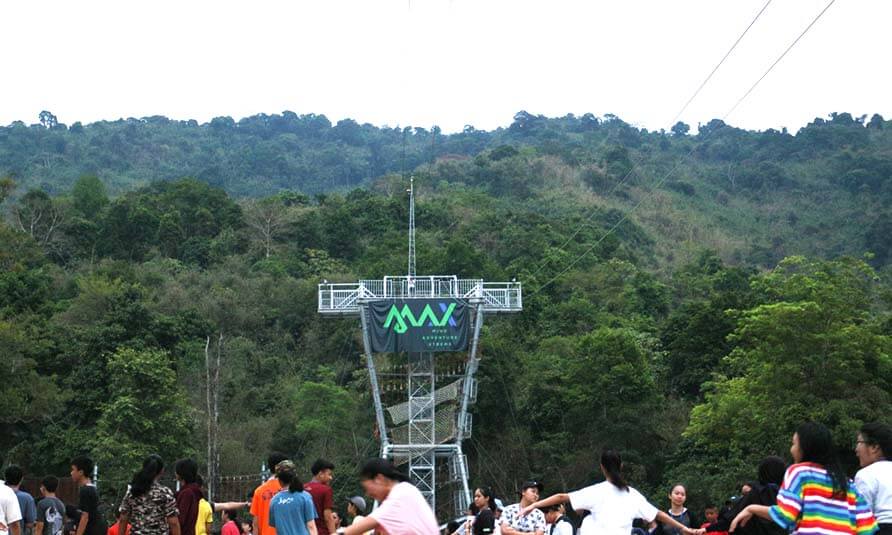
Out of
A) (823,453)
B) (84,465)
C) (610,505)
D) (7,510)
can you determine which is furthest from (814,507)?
(7,510)

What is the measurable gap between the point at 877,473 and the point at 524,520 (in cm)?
413

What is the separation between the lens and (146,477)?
10.2 metres

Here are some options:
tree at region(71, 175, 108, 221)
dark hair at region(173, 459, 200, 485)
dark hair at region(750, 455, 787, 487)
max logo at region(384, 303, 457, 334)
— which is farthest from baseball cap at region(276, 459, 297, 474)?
tree at region(71, 175, 108, 221)

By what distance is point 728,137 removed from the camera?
444 feet

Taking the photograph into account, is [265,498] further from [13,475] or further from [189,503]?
[13,475]

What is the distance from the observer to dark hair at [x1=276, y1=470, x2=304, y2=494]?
35.1 ft

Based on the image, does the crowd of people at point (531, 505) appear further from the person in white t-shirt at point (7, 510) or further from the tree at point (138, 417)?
the tree at point (138, 417)

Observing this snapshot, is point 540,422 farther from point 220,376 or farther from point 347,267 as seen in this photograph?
point 347,267

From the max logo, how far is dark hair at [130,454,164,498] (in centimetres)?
3026

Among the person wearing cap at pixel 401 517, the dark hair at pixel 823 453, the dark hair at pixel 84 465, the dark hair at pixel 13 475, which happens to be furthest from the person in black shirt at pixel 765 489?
the dark hair at pixel 13 475

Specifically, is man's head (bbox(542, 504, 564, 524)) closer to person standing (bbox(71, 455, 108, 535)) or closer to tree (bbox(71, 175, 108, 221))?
person standing (bbox(71, 455, 108, 535))

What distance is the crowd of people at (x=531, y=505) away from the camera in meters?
7.38

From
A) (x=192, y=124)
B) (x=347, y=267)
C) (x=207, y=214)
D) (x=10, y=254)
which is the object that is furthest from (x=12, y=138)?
(x=10, y=254)

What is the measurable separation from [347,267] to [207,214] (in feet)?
32.7
